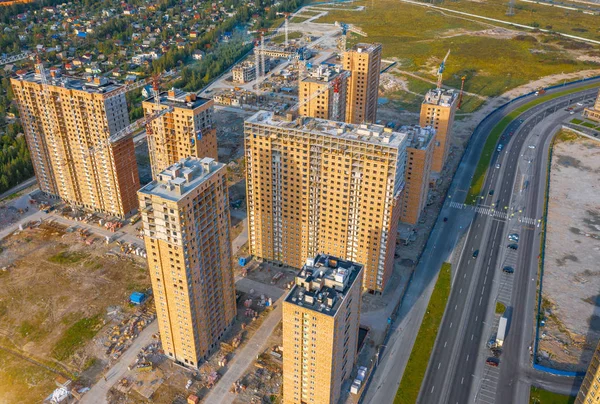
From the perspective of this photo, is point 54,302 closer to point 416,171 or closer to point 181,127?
point 181,127

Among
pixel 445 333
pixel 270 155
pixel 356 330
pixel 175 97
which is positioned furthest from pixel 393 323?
pixel 175 97

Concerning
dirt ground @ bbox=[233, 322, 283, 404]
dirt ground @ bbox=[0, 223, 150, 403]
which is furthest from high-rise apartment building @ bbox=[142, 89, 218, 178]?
dirt ground @ bbox=[233, 322, 283, 404]

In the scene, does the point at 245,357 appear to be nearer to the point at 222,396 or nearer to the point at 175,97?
the point at 222,396

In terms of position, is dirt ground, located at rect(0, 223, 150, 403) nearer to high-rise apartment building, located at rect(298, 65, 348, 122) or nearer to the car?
high-rise apartment building, located at rect(298, 65, 348, 122)

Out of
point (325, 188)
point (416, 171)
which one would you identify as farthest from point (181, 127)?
point (416, 171)

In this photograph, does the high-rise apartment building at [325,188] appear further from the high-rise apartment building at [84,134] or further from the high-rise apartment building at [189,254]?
the high-rise apartment building at [84,134]

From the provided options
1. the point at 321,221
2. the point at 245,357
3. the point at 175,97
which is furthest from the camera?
the point at 175,97

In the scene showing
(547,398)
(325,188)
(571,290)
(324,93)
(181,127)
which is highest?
Result: (324,93)

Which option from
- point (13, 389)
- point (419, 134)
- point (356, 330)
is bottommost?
point (13, 389)
